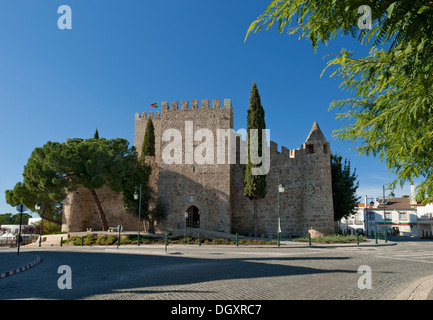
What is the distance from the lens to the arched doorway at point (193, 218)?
30875 mm

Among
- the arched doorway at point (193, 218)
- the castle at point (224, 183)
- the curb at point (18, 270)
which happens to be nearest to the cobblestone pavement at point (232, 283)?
the curb at point (18, 270)

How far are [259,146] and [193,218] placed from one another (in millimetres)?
9672

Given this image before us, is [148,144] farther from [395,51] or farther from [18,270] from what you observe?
[395,51]

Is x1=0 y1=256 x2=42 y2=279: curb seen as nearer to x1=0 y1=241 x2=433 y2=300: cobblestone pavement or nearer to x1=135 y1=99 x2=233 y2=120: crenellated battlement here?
x1=0 y1=241 x2=433 y2=300: cobblestone pavement

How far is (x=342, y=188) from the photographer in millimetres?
29875

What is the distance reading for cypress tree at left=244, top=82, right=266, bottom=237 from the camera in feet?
92.9

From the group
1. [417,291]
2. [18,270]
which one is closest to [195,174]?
A: [18,270]

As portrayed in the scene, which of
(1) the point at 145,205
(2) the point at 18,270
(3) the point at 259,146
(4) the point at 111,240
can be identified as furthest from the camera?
(1) the point at 145,205

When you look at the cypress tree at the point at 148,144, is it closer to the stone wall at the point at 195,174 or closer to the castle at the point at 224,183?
the castle at the point at 224,183

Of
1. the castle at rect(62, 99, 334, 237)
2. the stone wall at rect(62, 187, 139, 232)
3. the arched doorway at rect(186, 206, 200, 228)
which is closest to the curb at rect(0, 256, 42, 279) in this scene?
the castle at rect(62, 99, 334, 237)

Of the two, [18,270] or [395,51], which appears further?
[18,270]

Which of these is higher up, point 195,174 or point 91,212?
point 195,174

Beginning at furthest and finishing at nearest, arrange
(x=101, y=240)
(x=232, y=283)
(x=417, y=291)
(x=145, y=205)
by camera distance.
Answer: (x=145, y=205)
(x=101, y=240)
(x=232, y=283)
(x=417, y=291)
